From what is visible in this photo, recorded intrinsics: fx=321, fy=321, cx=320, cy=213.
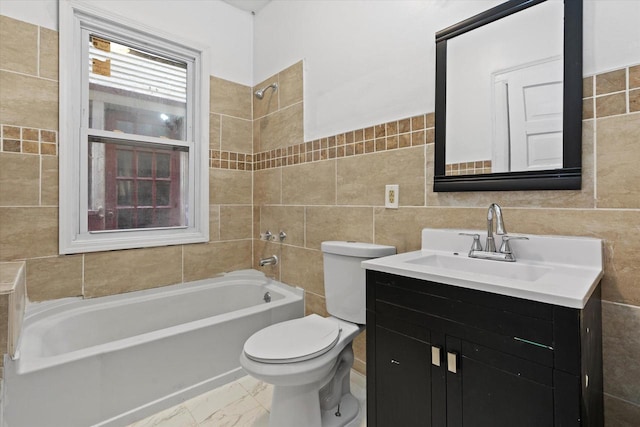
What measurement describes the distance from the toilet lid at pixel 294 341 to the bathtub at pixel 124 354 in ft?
1.63

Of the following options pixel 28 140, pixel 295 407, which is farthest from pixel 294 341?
pixel 28 140

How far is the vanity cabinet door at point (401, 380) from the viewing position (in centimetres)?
106

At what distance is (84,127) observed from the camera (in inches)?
81.4

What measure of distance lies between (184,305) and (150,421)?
0.87m

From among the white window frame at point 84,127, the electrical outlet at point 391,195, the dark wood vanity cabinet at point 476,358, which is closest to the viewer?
the dark wood vanity cabinet at point 476,358

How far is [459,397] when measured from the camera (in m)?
0.97

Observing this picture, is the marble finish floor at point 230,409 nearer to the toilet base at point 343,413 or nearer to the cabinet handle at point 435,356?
the toilet base at point 343,413

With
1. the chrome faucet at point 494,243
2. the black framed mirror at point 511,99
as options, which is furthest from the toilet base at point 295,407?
the black framed mirror at point 511,99

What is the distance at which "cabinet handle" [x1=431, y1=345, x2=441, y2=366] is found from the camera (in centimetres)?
101

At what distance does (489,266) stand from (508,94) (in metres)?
0.71

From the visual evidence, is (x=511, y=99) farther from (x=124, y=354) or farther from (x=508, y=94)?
(x=124, y=354)

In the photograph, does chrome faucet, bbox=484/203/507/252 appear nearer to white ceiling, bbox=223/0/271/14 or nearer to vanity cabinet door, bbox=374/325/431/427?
vanity cabinet door, bbox=374/325/431/427

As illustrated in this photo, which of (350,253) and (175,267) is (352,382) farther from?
(175,267)

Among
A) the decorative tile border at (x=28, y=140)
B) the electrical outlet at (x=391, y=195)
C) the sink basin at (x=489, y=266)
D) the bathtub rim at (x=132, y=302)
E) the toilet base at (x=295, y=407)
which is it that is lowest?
the toilet base at (x=295, y=407)
